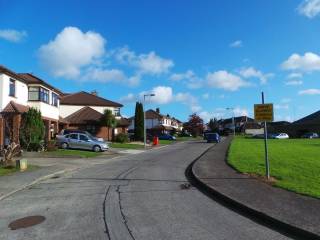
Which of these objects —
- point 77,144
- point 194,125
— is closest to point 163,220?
point 77,144

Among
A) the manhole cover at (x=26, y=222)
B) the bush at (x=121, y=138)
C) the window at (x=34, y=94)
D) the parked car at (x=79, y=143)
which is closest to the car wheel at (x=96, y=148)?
the parked car at (x=79, y=143)

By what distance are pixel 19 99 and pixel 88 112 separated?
26970 millimetres

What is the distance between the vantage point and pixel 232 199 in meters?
10.4

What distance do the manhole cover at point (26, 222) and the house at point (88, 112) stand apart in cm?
4861

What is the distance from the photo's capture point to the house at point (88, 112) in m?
59.1

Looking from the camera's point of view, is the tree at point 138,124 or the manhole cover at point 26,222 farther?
the tree at point 138,124

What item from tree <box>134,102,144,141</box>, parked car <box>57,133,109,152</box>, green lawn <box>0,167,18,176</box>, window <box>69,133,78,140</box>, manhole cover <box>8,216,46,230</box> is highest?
tree <box>134,102,144,141</box>

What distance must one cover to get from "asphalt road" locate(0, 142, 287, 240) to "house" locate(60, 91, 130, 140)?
4462 cm

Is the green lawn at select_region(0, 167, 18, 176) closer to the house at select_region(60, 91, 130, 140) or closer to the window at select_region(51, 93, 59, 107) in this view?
the window at select_region(51, 93, 59, 107)

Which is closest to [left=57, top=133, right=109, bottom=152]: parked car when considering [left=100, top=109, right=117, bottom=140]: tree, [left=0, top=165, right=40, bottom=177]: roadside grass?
[left=0, top=165, right=40, bottom=177]: roadside grass

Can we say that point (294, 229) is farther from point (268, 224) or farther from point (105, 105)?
point (105, 105)

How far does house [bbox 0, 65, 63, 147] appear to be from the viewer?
31.5 m

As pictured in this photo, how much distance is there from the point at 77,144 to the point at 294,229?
3149cm

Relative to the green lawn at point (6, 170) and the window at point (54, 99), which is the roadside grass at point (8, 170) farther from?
the window at point (54, 99)
